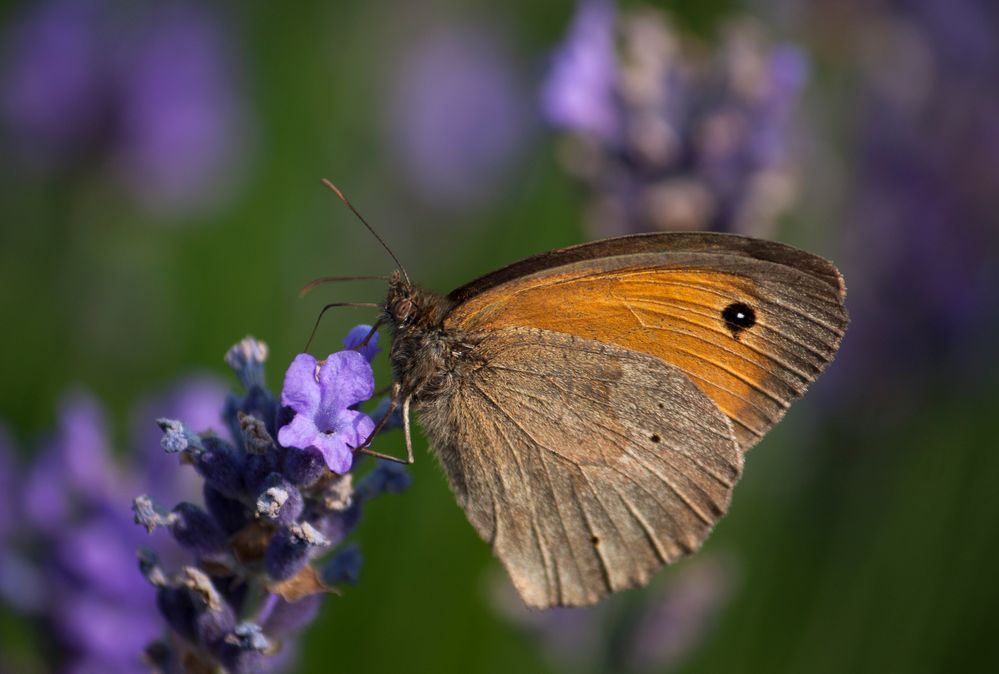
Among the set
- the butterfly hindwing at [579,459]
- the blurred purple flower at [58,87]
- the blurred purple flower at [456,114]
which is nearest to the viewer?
the butterfly hindwing at [579,459]

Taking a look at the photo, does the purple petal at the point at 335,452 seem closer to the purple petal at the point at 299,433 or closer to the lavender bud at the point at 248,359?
the purple petal at the point at 299,433

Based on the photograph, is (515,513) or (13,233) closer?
(515,513)

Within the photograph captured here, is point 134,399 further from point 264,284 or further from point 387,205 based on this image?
point 387,205

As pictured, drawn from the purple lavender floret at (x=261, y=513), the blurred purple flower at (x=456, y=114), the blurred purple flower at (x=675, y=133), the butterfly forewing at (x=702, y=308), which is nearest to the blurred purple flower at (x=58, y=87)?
the blurred purple flower at (x=456, y=114)

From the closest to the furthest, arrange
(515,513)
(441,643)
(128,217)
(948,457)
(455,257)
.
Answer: (515,513), (441,643), (948,457), (128,217), (455,257)

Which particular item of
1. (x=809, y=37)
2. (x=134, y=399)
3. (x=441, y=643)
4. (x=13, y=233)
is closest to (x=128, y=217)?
(x=13, y=233)

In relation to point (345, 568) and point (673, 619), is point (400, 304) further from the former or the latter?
point (673, 619)

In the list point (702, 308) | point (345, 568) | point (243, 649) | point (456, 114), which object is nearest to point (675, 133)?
point (702, 308)
